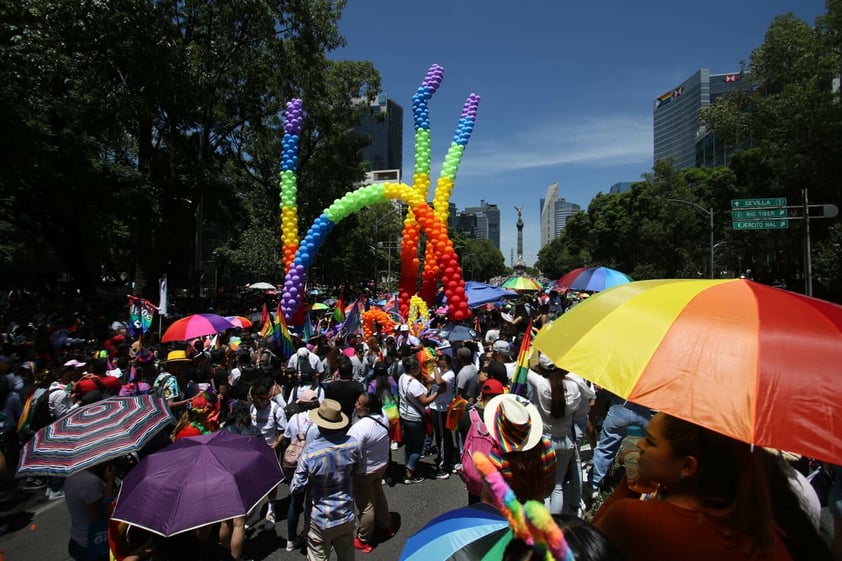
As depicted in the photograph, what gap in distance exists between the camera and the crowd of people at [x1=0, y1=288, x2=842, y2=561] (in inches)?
59.1

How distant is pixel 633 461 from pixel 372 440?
7.37 feet

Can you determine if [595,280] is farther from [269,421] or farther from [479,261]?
[479,261]

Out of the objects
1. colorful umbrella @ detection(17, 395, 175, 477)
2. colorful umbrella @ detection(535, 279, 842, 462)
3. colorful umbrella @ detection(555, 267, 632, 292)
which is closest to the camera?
colorful umbrella @ detection(535, 279, 842, 462)

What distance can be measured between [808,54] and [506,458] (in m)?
24.1

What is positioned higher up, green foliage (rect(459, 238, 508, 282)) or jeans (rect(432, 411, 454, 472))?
green foliage (rect(459, 238, 508, 282))

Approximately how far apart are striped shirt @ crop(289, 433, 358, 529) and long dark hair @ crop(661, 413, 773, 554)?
264 centimetres

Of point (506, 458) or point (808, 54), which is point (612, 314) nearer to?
point (506, 458)

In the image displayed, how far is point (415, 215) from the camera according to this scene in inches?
696

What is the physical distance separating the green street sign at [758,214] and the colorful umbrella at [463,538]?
14700 mm

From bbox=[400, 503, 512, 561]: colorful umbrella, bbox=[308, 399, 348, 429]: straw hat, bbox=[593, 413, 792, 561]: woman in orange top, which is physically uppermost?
bbox=[593, 413, 792, 561]: woman in orange top

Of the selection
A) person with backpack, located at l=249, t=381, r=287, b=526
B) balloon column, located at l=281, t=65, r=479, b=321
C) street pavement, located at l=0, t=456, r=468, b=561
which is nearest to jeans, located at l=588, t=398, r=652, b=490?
street pavement, located at l=0, t=456, r=468, b=561

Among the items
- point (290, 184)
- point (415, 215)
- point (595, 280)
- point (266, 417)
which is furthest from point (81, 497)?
point (290, 184)

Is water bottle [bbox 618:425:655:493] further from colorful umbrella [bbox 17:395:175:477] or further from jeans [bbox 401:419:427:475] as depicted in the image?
colorful umbrella [bbox 17:395:175:477]

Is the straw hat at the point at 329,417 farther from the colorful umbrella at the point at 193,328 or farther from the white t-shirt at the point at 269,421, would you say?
the colorful umbrella at the point at 193,328
